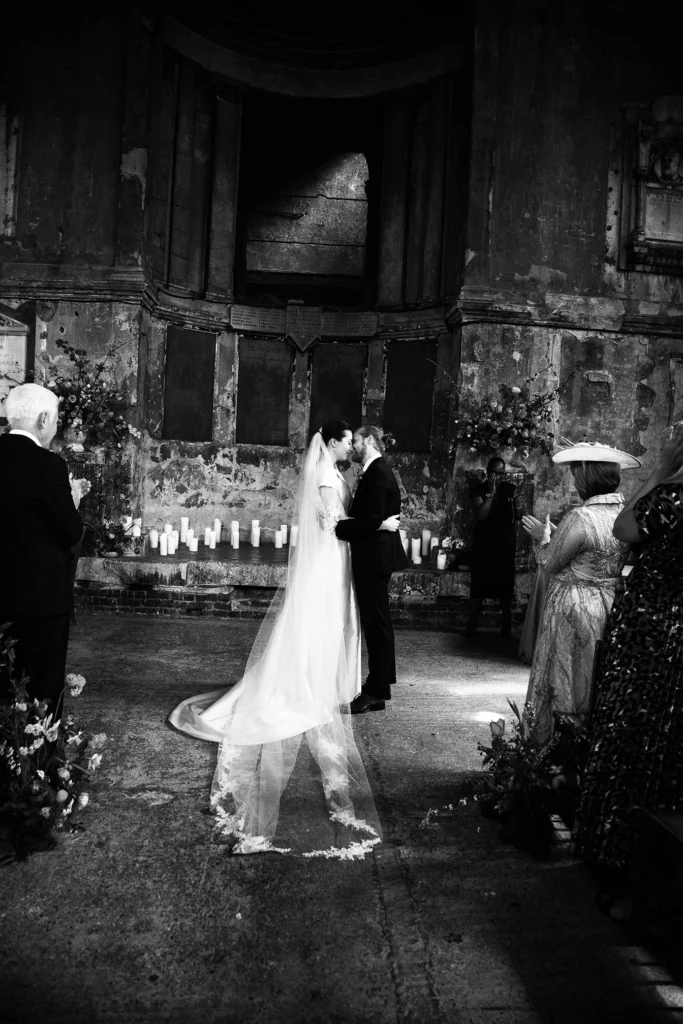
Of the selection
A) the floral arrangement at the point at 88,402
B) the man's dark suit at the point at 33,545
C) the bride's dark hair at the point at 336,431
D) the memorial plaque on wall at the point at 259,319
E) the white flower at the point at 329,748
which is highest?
the memorial plaque on wall at the point at 259,319

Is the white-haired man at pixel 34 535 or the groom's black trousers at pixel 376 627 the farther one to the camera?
the groom's black trousers at pixel 376 627

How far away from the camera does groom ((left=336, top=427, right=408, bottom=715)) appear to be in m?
4.96

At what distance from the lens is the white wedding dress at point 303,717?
3.34 metres

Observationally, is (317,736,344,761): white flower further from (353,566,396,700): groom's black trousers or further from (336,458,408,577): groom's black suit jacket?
(336,458,408,577): groom's black suit jacket

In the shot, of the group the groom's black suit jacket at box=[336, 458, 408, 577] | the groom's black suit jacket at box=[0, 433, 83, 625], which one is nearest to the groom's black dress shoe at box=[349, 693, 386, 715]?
the groom's black suit jacket at box=[336, 458, 408, 577]

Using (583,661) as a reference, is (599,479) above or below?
above

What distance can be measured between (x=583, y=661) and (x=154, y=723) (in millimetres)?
2507

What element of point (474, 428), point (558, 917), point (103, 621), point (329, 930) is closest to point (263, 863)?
point (329, 930)

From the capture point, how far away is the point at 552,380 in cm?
998

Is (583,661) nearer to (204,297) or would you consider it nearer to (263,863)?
(263,863)

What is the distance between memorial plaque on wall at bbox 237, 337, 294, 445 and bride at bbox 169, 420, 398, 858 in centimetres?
643

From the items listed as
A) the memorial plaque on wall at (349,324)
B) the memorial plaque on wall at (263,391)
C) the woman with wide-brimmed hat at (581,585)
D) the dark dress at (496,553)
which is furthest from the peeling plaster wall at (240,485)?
the woman with wide-brimmed hat at (581,585)

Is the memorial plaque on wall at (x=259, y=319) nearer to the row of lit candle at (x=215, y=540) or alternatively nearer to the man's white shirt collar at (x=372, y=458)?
the row of lit candle at (x=215, y=540)

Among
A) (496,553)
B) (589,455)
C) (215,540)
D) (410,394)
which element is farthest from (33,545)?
(410,394)
